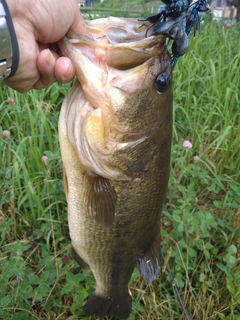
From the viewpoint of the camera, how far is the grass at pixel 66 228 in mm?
1803

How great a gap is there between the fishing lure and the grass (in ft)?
3.52

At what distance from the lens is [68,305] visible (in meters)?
1.91

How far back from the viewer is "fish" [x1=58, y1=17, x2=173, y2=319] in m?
1.11

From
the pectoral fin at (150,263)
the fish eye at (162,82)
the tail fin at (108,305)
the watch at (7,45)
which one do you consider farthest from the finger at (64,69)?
the tail fin at (108,305)

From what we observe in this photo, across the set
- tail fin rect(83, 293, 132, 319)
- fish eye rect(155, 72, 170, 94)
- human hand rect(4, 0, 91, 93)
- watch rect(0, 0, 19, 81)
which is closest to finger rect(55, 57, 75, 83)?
human hand rect(4, 0, 91, 93)

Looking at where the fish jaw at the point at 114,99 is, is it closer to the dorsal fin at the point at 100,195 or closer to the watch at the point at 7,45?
the dorsal fin at the point at 100,195

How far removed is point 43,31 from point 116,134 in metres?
0.40

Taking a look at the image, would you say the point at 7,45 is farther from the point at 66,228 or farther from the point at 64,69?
the point at 66,228

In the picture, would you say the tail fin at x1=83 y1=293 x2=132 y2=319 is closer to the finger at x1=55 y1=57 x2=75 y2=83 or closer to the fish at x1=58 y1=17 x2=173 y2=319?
the fish at x1=58 y1=17 x2=173 y2=319

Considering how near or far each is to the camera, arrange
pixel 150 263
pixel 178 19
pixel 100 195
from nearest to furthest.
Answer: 1. pixel 178 19
2. pixel 100 195
3. pixel 150 263

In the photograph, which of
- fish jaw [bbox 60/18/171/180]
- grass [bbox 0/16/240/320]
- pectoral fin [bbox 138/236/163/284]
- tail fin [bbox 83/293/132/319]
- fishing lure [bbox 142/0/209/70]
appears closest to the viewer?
fishing lure [bbox 142/0/209/70]

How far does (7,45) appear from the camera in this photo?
1.06m

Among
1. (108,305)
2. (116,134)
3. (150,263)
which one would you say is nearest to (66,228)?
(108,305)

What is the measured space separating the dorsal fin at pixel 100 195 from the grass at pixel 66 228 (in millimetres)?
548
